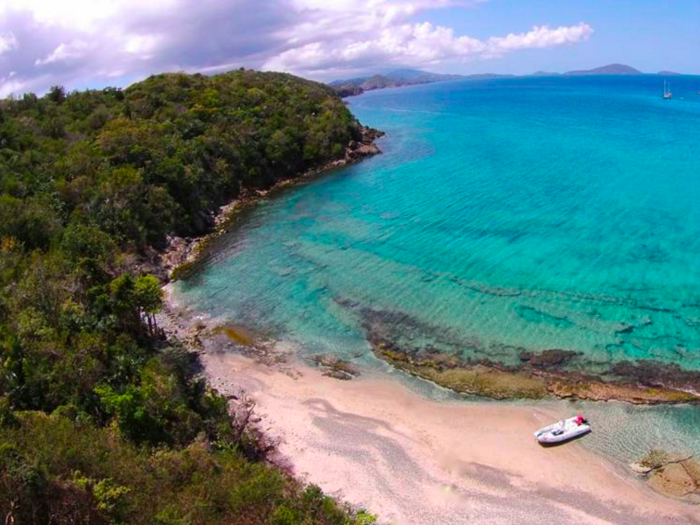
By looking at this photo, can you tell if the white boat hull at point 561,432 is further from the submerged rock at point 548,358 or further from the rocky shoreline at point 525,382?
the submerged rock at point 548,358

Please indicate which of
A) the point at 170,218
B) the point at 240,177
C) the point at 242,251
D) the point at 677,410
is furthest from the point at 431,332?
the point at 240,177

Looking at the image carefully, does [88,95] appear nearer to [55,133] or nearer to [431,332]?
[55,133]

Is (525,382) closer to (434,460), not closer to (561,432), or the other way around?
(561,432)

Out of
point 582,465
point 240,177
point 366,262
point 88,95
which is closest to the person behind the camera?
point 582,465

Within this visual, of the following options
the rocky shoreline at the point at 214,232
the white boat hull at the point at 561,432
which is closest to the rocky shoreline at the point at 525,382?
the white boat hull at the point at 561,432

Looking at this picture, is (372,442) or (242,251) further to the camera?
(242,251)

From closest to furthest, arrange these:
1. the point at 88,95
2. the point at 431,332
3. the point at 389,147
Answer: the point at 431,332
the point at 88,95
the point at 389,147

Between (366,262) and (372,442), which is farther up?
(366,262)
